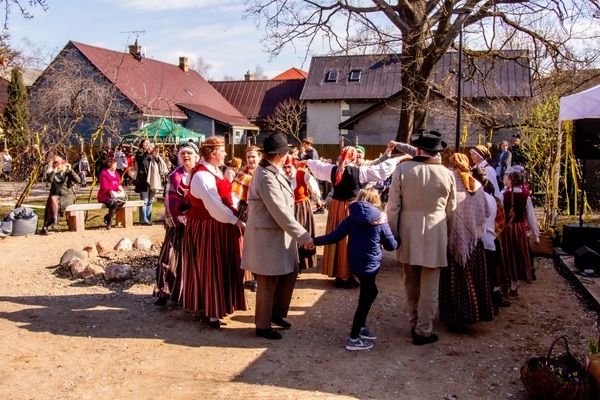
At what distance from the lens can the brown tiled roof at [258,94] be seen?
3838cm

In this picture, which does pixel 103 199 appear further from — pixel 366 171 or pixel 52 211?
pixel 366 171

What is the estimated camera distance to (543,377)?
3.81m

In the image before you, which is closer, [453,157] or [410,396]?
[410,396]

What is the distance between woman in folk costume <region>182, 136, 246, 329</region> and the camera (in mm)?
5270

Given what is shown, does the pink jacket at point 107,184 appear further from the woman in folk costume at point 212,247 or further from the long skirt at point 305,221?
the woman in folk costume at point 212,247

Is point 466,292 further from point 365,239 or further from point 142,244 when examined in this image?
point 142,244

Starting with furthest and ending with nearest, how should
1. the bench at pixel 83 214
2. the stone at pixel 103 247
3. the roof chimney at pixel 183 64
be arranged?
the roof chimney at pixel 183 64, the bench at pixel 83 214, the stone at pixel 103 247

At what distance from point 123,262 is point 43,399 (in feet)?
12.5

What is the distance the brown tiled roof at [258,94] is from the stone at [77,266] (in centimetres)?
3106

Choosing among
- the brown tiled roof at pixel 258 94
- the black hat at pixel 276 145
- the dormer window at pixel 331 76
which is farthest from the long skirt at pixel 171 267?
the brown tiled roof at pixel 258 94

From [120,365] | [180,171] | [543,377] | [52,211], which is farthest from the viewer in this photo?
[52,211]

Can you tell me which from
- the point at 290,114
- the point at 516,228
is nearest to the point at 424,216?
the point at 516,228

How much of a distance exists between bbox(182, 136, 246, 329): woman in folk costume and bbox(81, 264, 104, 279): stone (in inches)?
79.9

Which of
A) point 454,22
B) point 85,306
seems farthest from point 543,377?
point 454,22
